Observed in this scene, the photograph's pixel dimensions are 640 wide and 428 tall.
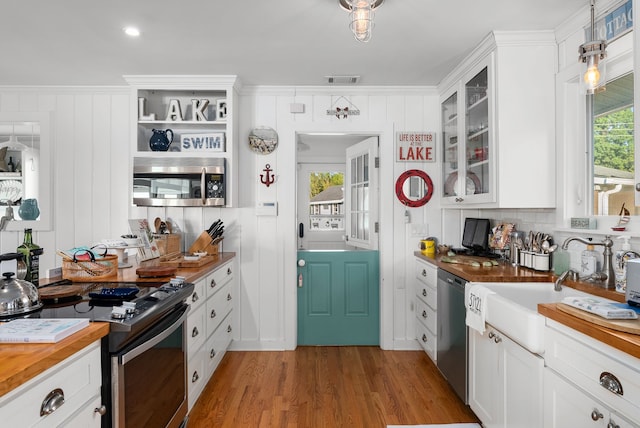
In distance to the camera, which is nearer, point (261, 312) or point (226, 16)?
point (226, 16)

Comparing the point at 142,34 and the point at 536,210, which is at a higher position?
the point at 142,34

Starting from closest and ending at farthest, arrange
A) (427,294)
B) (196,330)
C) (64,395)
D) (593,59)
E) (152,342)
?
(64,395)
(152,342)
(593,59)
(196,330)
(427,294)

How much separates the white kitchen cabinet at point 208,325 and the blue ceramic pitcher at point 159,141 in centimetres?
113

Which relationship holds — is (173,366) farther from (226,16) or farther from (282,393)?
(226,16)

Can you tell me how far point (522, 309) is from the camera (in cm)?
159

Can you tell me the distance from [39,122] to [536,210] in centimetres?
424

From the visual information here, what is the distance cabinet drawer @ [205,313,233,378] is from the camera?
250cm

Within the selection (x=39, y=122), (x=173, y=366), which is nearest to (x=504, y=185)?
(x=173, y=366)

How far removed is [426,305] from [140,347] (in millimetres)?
2235

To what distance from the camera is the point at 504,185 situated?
2.28 meters

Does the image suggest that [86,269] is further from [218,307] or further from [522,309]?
[522,309]

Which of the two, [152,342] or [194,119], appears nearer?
[152,342]

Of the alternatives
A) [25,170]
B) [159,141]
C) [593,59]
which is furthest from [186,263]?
[593,59]

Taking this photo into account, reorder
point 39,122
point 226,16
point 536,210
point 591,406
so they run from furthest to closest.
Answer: point 39,122 → point 536,210 → point 226,16 → point 591,406
